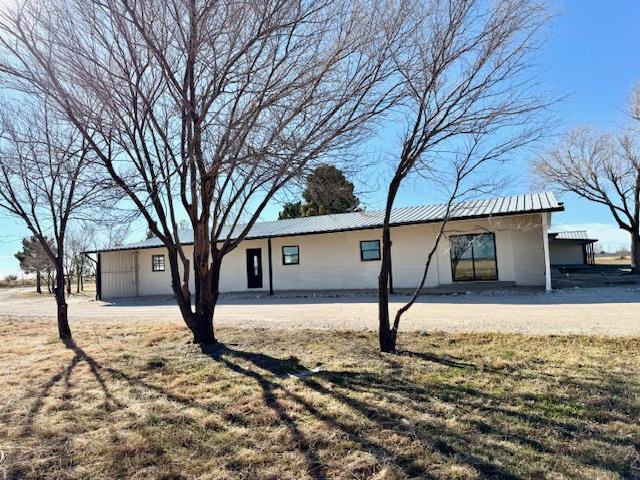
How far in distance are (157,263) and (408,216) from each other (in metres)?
13.8

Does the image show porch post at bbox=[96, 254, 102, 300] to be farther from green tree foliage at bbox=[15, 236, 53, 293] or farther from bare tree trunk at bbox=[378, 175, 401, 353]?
bare tree trunk at bbox=[378, 175, 401, 353]

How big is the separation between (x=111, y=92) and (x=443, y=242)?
13831 mm

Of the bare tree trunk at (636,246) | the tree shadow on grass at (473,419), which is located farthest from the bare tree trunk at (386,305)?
the bare tree trunk at (636,246)

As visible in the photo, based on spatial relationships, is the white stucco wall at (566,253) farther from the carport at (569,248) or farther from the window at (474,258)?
the window at (474,258)

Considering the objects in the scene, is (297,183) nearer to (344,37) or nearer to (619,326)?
(344,37)

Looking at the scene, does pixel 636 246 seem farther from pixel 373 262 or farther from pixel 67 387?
pixel 67 387

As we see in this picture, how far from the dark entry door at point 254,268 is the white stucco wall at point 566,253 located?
80.2 feet

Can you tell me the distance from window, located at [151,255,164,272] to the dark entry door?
210 inches

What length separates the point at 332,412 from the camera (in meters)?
3.97

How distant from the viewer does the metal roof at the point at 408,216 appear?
14.8m

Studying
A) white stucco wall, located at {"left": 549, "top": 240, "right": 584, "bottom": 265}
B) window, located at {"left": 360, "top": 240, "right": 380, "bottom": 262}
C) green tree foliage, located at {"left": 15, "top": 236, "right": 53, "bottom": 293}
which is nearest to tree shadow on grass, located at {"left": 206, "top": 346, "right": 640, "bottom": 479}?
window, located at {"left": 360, "top": 240, "right": 380, "bottom": 262}

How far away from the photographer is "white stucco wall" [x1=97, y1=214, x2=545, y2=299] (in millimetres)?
16312

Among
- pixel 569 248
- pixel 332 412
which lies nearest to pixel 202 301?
pixel 332 412

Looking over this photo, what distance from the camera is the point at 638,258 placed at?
87.2ft
